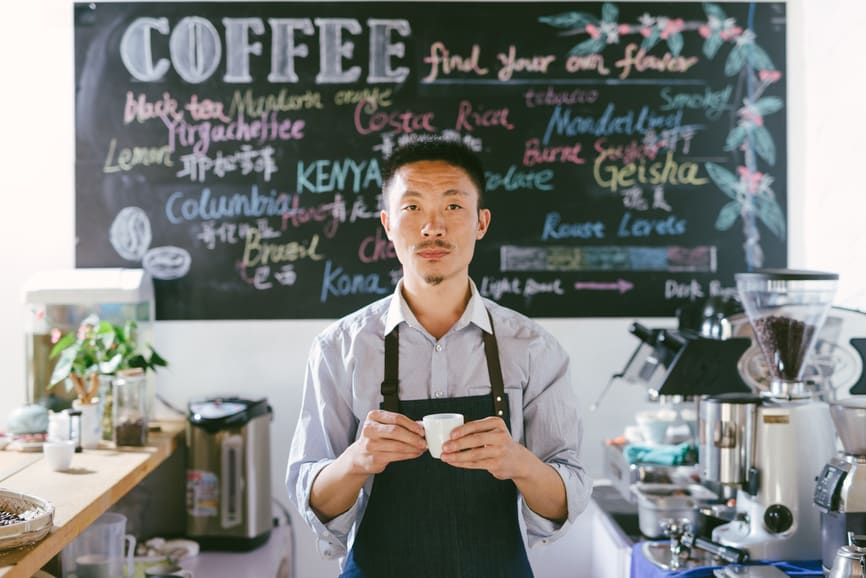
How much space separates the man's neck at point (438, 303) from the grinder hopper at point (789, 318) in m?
0.85

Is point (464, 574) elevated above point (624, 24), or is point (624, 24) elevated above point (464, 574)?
point (624, 24)

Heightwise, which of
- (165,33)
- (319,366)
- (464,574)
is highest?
(165,33)

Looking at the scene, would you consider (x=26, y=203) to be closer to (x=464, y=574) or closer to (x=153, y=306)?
(x=153, y=306)

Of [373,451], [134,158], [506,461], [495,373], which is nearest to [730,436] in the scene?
[495,373]

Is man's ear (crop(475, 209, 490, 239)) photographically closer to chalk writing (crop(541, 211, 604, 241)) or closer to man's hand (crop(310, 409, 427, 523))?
man's hand (crop(310, 409, 427, 523))

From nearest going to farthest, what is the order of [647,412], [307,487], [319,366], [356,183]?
[307,487] → [319,366] → [647,412] → [356,183]

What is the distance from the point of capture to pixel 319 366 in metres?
2.07

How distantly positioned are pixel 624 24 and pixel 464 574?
7.57 ft

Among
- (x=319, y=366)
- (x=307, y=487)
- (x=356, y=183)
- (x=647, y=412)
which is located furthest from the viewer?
(x=356, y=183)

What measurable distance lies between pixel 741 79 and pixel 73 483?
272cm

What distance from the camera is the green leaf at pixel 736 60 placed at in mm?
3502

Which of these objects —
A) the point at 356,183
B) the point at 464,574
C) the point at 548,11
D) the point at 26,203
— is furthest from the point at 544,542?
the point at 26,203

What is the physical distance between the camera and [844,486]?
6.63 feet

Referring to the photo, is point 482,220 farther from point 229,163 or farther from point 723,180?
point 723,180
